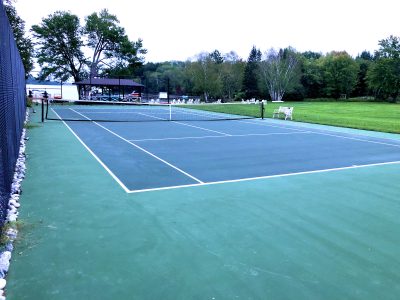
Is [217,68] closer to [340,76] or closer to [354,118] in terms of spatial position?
[340,76]

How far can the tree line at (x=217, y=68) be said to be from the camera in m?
47.6

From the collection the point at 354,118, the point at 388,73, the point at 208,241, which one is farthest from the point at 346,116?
the point at 388,73

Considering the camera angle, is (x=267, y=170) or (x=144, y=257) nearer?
(x=144, y=257)

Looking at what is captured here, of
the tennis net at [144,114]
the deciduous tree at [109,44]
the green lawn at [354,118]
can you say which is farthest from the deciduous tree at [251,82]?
the green lawn at [354,118]

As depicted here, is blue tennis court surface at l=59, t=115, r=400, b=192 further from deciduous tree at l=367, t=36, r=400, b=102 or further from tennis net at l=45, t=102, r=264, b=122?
deciduous tree at l=367, t=36, r=400, b=102

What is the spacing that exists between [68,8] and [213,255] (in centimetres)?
5106

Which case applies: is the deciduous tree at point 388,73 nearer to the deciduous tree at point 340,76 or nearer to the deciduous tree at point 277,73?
the deciduous tree at point 340,76

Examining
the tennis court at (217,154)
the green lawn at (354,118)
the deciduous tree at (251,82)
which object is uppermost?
the deciduous tree at (251,82)

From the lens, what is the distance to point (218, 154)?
9.49 meters

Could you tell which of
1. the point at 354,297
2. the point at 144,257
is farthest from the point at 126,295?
the point at 354,297

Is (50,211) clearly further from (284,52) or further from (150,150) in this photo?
(284,52)

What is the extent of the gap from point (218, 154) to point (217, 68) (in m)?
48.9

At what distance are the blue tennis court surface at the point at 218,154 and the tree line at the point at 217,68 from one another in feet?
97.9

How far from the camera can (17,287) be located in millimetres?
2959
